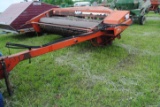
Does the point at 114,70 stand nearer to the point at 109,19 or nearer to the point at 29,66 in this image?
the point at 109,19

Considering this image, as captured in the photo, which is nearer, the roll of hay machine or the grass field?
the grass field

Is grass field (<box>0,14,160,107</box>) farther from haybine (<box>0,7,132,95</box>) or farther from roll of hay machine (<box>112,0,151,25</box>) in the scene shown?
roll of hay machine (<box>112,0,151,25</box>)

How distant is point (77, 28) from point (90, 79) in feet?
4.83

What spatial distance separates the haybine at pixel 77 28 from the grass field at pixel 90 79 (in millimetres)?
336

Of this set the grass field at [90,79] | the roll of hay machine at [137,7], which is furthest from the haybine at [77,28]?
the roll of hay machine at [137,7]

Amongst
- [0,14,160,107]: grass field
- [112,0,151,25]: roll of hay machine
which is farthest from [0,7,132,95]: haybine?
[112,0,151,25]: roll of hay machine

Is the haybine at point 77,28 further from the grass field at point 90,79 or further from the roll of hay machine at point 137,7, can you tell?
the roll of hay machine at point 137,7

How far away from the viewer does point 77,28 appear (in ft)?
13.6

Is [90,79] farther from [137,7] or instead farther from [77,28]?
[137,7]

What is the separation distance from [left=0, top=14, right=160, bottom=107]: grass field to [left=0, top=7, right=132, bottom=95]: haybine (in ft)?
1.10

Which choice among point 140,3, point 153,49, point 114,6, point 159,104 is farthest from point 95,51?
point 114,6

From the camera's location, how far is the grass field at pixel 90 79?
2.49m

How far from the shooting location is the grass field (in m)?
2.49

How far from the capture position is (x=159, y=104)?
92.8 inches
